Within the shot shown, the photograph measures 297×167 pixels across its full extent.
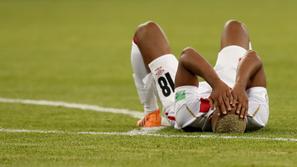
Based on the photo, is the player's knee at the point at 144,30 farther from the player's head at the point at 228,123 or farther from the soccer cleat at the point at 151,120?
the player's head at the point at 228,123

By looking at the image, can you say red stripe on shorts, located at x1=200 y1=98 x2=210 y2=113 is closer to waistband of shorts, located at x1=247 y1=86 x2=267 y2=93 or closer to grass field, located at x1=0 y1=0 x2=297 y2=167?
grass field, located at x1=0 y1=0 x2=297 y2=167

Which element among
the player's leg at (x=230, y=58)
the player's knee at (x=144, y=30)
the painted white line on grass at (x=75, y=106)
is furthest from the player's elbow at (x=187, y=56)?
the painted white line on grass at (x=75, y=106)

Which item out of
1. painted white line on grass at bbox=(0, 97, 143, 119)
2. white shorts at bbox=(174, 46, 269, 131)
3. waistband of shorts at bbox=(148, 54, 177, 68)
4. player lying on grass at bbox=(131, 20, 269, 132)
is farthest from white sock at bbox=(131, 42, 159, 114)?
white shorts at bbox=(174, 46, 269, 131)

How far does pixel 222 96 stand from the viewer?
8.07 meters

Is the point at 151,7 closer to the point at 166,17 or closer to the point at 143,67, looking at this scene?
the point at 166,17

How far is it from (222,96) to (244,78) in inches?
10.8

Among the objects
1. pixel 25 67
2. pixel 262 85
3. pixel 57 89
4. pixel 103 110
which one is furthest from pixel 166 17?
pixel 262 85

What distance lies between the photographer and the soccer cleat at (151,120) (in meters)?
9.25

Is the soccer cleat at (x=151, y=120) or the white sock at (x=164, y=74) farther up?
the white sock at (x=164, y=74)

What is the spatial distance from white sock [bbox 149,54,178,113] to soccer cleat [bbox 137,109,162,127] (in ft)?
0.88

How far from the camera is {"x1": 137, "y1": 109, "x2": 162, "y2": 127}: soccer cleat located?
9.25 meters

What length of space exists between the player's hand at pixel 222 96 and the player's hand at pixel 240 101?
40 mm

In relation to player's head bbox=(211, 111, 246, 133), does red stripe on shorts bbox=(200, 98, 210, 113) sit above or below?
above

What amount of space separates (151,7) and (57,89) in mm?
21389
